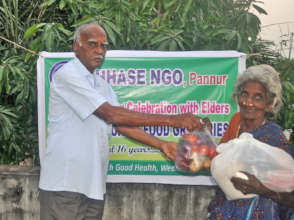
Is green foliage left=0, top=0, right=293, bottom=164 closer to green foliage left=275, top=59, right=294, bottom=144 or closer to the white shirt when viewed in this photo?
green foliage left=275, top=59, right=294, bottom=144

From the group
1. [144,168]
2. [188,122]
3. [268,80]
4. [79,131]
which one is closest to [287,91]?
[144,168]

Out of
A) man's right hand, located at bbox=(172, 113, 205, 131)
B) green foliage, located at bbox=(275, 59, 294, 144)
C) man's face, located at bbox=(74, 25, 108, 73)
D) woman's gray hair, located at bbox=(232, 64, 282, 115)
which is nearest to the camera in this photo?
woman's gray hair, located at bbox=(232, 64, 282, 115)

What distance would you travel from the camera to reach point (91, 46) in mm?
2744

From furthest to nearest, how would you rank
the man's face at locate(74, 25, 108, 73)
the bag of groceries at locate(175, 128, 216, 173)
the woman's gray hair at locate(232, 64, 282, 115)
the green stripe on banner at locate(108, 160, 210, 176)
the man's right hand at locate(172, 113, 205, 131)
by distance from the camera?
the green stripe on banner at locate(108, 160, 210, 176) < the man's face at locate(74, 25, 108, 73) < the man's right hand at locate(172, 113, 205, 131) < the bag of groceries at locate(175, 128, 216, 173) < the woman's gray hair at locate(232, 64, 282, 115)

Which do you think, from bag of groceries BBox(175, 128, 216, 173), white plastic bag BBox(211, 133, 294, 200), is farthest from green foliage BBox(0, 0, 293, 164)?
white plastic bag BBox(211, 133, 294, 200)

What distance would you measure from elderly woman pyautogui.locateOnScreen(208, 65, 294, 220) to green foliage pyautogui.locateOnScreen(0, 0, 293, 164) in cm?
206

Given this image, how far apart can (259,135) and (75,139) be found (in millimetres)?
Answer: 1041

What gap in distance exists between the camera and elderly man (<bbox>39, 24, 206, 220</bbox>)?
2646 mm

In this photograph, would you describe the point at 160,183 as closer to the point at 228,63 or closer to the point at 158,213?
the point at 158,213

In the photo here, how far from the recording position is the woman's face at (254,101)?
2.23 m

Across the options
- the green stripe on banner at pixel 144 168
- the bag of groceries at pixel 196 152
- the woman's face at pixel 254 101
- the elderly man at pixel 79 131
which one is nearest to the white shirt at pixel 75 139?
the elderly man at pixel 79 131

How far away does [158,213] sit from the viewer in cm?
427

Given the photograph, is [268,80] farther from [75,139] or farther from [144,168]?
[144,168]

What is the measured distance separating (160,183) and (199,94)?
89cm
